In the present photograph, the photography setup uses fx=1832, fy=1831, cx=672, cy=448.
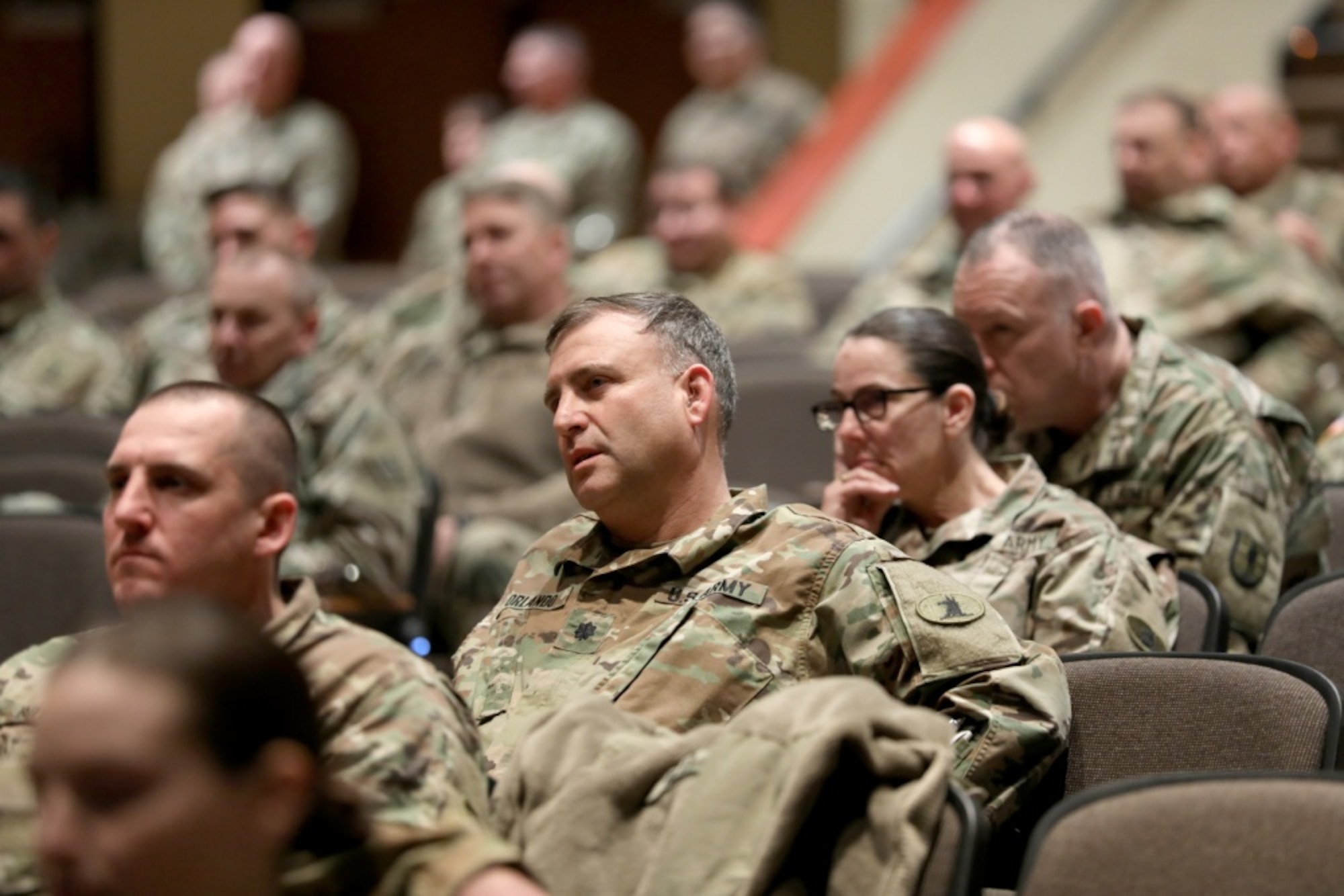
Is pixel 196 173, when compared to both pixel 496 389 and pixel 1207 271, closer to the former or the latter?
pixel 496 389

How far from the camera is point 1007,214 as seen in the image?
9.67ft

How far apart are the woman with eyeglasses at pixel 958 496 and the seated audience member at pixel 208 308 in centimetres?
182

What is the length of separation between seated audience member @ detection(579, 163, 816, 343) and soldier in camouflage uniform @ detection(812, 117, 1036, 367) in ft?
3.04

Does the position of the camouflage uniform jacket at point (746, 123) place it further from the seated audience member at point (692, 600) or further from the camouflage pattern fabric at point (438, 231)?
the seated audience member at point (692, 600)

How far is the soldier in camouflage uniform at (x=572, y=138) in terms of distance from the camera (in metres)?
Result: 7.03

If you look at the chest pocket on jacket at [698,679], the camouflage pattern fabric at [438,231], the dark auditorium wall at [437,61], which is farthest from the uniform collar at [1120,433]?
the dark auditorium wall at [437,61]

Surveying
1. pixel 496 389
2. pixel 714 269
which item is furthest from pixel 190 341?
pixel 714 269

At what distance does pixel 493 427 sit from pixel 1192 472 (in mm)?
1774

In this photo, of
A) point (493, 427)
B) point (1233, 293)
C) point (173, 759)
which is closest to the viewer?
point (173, 759)

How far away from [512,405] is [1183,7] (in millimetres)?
3518

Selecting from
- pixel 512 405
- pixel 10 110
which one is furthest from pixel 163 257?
pixel 512 405

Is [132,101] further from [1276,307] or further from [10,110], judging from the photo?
[1276,307]

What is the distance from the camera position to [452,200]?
23.9 ft

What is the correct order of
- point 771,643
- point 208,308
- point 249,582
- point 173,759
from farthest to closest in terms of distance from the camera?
point 208,308 < point 771,643 < point 249,582 < point 173,759
